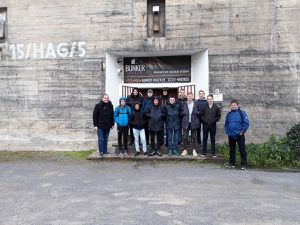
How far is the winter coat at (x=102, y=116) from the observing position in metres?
9.26

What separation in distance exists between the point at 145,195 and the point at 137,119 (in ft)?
11.1

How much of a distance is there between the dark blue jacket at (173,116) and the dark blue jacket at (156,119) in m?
0.18

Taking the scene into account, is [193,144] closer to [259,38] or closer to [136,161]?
[136,161]

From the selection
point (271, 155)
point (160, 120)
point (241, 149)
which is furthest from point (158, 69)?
point (271, 155)

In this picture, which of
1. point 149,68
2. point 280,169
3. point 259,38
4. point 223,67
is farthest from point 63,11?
point 280,169

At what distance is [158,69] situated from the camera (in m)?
11.5

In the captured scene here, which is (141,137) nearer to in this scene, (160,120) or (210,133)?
(160,120)

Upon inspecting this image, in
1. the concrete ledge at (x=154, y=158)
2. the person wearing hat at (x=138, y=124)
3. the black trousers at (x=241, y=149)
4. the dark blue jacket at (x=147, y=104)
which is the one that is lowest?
the concrete ledge at (x=154, y=158)

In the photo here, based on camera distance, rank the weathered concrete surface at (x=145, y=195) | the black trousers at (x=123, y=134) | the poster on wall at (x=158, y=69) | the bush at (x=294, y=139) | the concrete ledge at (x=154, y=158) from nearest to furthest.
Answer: the weathered concrete surface at (x=145, y=195), the bush at (x=294, y=139), the concrete ledge at (x=154, y=158), the black trousers at (x=123, y=134), the poster on wall at (x=158, y=69)

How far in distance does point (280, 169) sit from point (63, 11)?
27.3 feet

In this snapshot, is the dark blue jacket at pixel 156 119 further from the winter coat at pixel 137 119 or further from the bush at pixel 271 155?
the bush at pixel 271 155

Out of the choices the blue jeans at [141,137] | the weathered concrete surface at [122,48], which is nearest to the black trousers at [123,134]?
the blue jeans at [141,137]

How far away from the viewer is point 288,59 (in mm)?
10039

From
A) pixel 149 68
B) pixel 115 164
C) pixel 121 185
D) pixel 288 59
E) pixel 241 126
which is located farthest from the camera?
pixel 149 68
